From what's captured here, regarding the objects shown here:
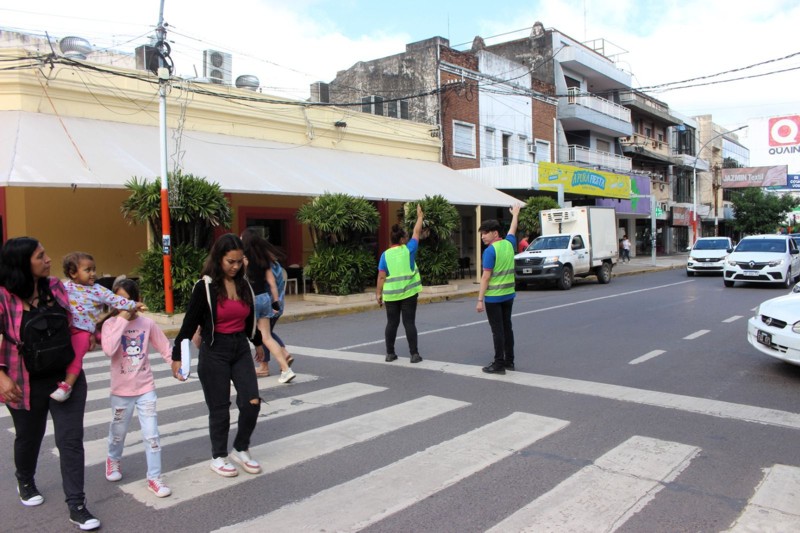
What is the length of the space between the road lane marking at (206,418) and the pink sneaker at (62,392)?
144 cm

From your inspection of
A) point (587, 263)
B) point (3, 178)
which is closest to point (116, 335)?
point (3, 178)

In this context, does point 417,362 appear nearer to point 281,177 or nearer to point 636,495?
point 636,495

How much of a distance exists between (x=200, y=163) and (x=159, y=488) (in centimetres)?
1230

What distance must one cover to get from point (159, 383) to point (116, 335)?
365 cm

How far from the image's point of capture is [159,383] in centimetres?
756

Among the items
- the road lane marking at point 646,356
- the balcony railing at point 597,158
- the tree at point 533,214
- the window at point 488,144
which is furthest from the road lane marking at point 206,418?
the balcony railing at point 597,158

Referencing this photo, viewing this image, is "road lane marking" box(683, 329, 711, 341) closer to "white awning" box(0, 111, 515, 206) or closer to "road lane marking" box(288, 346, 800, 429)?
"road lane marking" box(288, 346, 800, 429)

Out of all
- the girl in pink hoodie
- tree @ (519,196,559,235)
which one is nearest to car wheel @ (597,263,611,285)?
tree @ (519,196,559,235)

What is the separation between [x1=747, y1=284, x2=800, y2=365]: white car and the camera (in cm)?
Answer: 699

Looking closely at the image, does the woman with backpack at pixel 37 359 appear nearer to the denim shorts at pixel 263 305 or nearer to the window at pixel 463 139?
the denim shorts at pixel 263 305

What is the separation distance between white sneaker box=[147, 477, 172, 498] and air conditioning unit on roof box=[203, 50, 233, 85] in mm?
16973

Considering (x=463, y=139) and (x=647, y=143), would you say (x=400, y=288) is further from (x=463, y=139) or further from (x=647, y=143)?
(x=647, y=143)

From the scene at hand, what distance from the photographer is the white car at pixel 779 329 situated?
6.99m

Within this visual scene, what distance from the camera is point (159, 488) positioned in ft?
13.6
